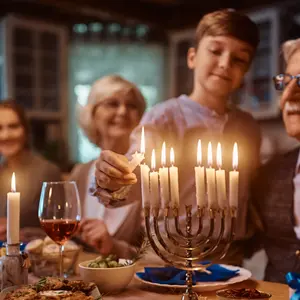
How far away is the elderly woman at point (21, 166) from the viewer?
8.00ft

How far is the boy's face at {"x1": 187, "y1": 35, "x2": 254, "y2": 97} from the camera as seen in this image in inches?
61.1

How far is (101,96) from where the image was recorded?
2.31 meters

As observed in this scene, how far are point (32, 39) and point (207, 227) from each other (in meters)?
4.48

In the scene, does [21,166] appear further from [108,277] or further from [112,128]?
[108,277]

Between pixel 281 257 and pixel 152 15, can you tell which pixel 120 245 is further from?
pixel 152 15

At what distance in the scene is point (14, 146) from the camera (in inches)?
98.5

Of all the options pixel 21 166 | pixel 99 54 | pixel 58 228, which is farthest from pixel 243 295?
pixel 99 54

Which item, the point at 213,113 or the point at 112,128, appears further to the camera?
the point at 112,128

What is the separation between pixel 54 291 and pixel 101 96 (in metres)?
1.42

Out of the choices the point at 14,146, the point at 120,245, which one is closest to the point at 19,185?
the point at 14,146

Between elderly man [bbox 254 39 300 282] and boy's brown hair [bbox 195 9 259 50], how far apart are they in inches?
5.3

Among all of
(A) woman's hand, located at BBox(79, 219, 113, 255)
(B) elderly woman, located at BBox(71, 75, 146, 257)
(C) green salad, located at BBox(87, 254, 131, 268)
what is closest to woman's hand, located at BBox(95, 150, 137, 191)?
(C) green salad, located at BBox(87, 254, 131, 268)

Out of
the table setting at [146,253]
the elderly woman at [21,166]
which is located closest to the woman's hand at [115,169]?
the table setting at [146,253]

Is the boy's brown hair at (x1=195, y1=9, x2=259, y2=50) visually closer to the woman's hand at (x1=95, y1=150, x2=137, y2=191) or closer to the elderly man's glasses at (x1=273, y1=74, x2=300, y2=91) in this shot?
the elderly man's glasses at (x1=273, y1=74, x2=300, y2=91)
